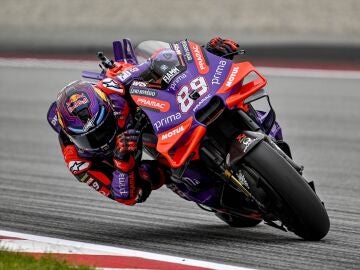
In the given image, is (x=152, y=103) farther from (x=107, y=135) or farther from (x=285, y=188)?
(x=285, y=188)

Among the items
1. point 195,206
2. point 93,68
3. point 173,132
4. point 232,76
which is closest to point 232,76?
point 232,76

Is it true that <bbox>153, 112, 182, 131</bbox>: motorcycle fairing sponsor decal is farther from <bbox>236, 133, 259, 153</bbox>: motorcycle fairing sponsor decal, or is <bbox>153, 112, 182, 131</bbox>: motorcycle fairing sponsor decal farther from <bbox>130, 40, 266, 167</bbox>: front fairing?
<bbox>236, 133, 259, 153</bbox>: motorcycle fairing sponsor decal

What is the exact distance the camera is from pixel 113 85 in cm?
664

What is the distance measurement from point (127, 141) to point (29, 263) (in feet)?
4.19

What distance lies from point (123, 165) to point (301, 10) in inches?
466

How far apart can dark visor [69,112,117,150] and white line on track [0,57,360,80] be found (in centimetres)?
995

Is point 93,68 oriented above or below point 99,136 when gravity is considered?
below

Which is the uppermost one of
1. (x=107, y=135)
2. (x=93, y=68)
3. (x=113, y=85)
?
(x=113, y=85)

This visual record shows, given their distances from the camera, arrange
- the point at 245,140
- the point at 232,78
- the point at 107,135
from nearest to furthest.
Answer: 1. the point at 245,140
2. the point at 232,78
3. the point at 107,135

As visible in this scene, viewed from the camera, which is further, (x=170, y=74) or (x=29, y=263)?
(x=170, y=74)

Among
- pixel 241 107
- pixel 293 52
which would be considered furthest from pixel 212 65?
pixel 293 52

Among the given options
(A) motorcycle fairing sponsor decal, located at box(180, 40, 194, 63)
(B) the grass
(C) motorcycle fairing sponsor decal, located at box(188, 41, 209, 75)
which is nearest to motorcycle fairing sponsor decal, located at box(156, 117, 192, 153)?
Answer: (C) motorcycle fairing sponsor decal, located at box(188, 41, 209, 75)

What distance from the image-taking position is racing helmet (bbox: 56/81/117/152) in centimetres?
632

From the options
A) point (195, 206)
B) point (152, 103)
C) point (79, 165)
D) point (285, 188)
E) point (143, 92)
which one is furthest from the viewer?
point (195, 206)
